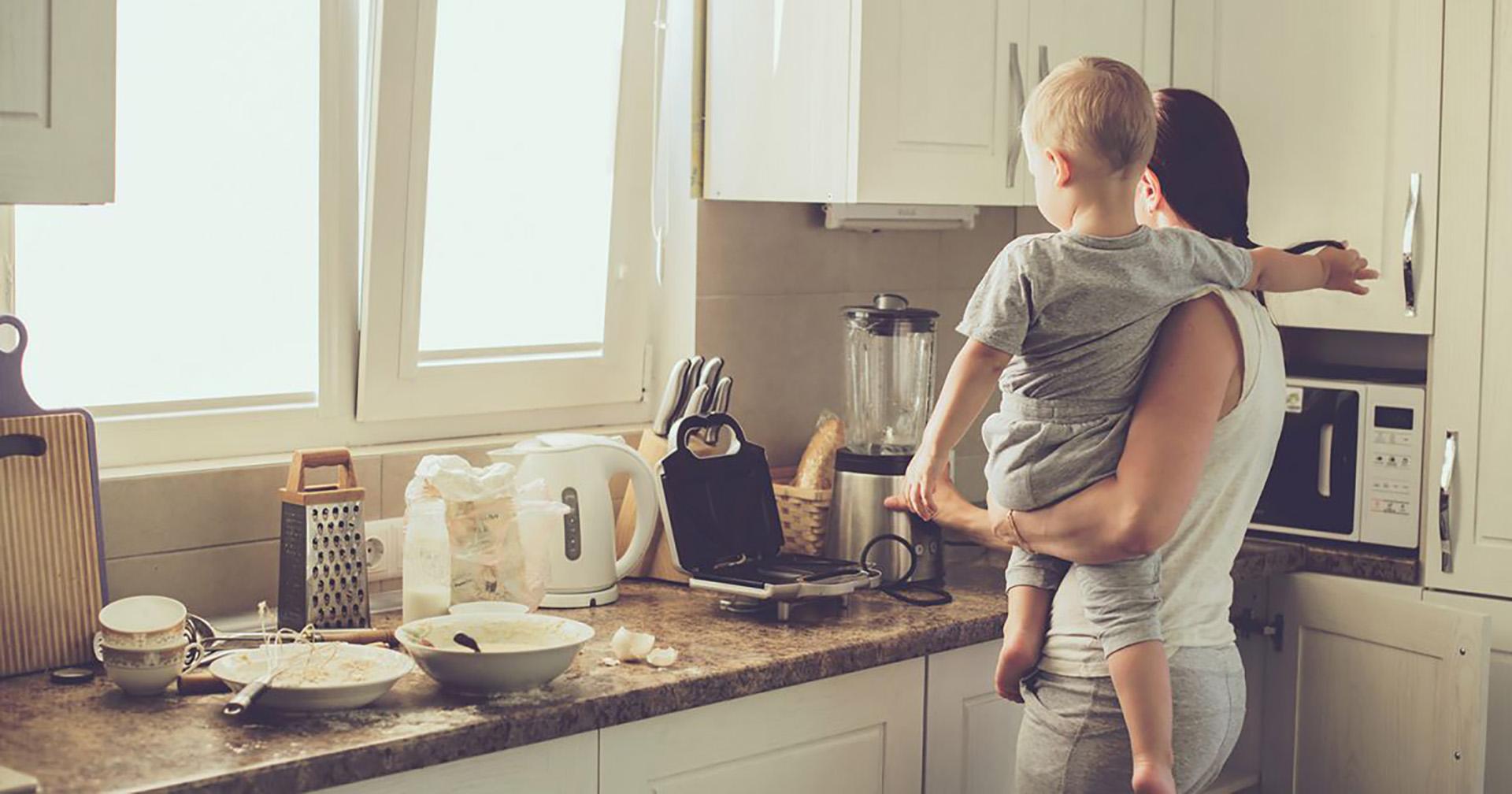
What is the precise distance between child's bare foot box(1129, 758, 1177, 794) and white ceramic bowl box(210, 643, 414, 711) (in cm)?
89

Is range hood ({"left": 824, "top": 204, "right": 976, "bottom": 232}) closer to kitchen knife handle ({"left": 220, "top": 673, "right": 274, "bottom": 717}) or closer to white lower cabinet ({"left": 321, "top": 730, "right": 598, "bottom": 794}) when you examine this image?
white lower cabinet ({"left": 321, "top": 730, "right": 598, "bottom": 794})

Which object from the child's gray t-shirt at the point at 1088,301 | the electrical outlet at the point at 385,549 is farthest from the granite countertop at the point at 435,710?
the child's gray t-shirt at the point at 1088,301

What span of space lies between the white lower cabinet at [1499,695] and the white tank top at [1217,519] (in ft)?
3.62

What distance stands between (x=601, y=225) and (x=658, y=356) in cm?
27

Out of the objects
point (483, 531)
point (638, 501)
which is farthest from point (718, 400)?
point (483, 531)

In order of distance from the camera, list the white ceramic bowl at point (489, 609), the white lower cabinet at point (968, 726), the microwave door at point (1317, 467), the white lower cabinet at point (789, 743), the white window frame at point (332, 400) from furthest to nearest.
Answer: the microwave door at point (1317, 467), the white lower cabinet at point (968, 726), the white window frame at point (332, 400), the white ceramic bowl at point (489, 609), the white lower cabinet at point (789, 743)

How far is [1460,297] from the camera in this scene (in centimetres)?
289

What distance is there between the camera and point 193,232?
7.75 ft

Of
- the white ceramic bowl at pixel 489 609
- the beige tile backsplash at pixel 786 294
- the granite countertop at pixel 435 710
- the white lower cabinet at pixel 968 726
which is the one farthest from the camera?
the beige tile backsplash at pixel 786 294

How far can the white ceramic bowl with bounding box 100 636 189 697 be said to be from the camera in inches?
76.0

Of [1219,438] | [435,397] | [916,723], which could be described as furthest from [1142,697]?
[435,397]

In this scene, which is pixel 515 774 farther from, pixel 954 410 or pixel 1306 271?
pixel 1306 271

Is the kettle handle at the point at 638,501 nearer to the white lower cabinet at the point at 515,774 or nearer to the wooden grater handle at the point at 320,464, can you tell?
the wooden grater handle at the point at 320,464

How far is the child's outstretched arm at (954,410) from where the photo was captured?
1912 mm
